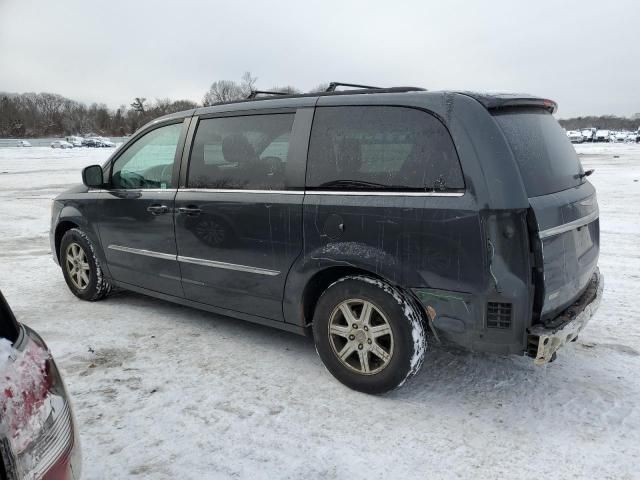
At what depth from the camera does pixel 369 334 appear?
10.8 ft

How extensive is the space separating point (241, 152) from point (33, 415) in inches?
104

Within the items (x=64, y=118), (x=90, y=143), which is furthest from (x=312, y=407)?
(x=64, y=118)

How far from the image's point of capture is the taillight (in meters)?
1.55

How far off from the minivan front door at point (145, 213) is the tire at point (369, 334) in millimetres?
1575

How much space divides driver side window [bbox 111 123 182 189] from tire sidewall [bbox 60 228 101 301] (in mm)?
732

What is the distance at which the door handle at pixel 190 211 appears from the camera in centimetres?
411

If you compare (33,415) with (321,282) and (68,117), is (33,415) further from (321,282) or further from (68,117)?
(68,117)

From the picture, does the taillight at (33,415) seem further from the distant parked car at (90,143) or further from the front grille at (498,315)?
the distant parked car at (90,143)

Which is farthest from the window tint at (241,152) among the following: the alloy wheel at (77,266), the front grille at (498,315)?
the alloy wheel at (77,266)

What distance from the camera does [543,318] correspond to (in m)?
3.00

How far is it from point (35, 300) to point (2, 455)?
4314 millimetres

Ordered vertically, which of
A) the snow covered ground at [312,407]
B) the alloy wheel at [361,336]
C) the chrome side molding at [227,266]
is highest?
the chrome side molding at [227,266]

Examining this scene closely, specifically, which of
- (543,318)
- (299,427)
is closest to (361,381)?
(299,427)

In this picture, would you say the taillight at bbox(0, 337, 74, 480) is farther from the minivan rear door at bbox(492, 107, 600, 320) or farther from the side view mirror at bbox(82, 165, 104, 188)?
the side view mirror at bbox(82, 165, 104, 188)
